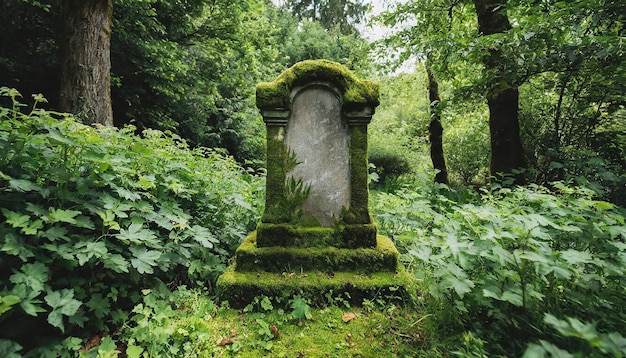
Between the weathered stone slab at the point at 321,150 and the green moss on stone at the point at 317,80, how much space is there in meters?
0.13

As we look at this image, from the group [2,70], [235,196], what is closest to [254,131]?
[2,70]

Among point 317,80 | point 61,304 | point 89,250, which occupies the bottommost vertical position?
point 61,304

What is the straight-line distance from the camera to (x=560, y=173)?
4.66m

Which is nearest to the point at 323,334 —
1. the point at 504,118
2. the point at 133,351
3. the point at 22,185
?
the point at 133,351

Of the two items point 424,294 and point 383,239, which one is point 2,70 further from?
point 424,294

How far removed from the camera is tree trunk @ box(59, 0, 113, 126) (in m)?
4.34

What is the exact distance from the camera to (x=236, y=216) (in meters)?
3.64

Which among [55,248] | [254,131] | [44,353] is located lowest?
[44,353]

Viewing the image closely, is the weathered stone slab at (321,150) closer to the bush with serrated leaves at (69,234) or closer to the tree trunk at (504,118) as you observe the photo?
the bush with serrated leaves at (69,234)

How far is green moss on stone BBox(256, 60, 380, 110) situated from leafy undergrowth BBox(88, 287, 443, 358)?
72.3 inches

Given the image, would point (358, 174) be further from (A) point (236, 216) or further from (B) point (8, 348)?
(B) point (8, 348)

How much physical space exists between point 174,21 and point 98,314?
25.7 ft

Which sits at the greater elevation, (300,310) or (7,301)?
(7,301)

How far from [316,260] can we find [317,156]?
1055mm
